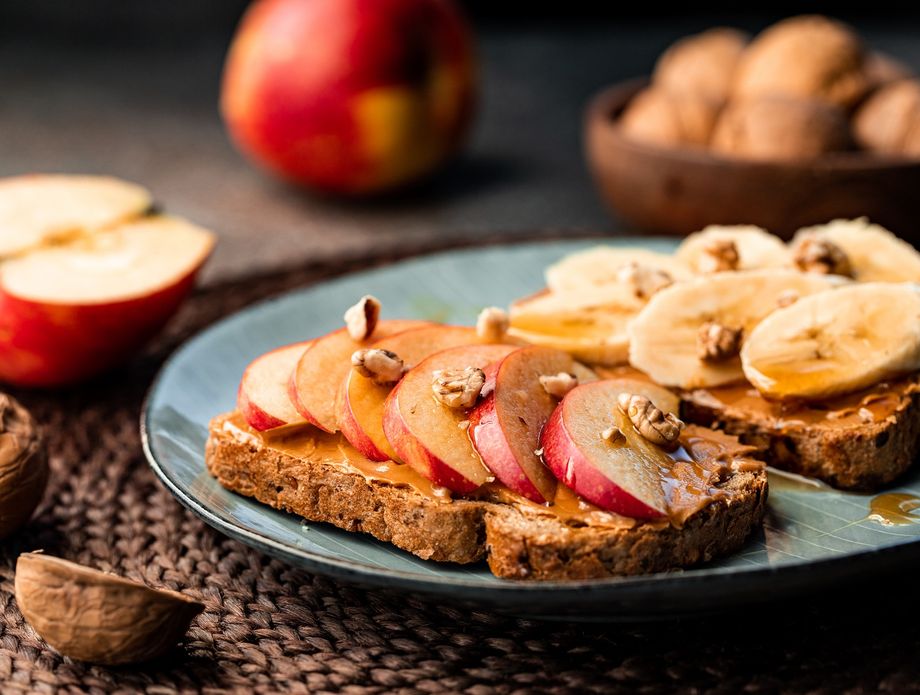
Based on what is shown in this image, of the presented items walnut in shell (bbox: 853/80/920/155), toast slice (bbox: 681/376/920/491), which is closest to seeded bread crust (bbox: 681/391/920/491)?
toast slice (bbox: 681/376/920/491)

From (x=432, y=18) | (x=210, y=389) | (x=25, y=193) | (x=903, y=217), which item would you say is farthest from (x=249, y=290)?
(x=903, y=217)

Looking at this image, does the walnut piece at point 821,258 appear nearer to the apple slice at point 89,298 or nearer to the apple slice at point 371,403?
the apple slice at point 371,403

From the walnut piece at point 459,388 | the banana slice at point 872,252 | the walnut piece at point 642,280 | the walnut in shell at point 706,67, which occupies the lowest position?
the walnut piece at point 459,388

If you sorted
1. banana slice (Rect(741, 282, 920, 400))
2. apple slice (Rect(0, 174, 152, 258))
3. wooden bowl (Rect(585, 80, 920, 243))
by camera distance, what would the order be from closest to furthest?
banana slice (Rect(741, 282, 920, 400)) → apple slice (Rect(0, 174, 152, 258)) → wooden bowl (Rect(585, 80, 920, 243))

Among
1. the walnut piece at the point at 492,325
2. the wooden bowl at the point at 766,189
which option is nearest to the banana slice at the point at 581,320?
the walnut piece at the point at 492,325

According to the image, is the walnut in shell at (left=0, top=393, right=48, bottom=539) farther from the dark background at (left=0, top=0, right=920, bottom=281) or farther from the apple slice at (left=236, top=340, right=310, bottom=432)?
the dark background at (left=0, top=0, right=920, bottom=281)

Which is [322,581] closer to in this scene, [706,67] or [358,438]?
[358,438]
